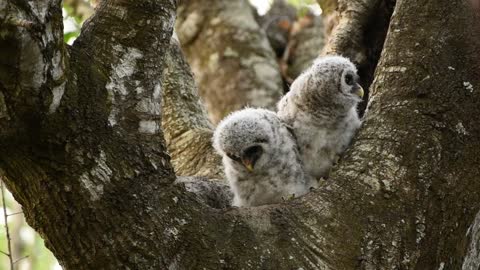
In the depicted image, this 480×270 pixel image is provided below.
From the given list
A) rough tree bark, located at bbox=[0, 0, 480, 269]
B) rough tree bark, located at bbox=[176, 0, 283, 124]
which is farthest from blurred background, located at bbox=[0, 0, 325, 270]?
rough tree bark, located at bbox=[0, 0, 480, 269]

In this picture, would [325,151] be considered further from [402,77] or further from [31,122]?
[31,122]

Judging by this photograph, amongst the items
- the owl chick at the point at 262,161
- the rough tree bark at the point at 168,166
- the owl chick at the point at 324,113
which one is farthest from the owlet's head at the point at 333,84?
the rough tree bark at the point at 168,166

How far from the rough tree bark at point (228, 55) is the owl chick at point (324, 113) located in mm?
2171

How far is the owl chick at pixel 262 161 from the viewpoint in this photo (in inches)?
175

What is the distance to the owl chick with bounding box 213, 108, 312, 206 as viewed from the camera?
4.43 m

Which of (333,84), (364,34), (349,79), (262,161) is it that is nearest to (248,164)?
(262,161)

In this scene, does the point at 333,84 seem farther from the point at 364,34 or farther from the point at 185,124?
the point at 185,124

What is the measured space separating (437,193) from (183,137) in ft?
8.43

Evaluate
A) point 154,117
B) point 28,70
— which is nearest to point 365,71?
point 154,117

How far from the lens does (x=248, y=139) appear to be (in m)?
4.57

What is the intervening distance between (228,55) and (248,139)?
295 centimetres

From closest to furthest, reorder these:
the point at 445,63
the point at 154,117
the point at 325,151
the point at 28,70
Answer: the point at 28,70 → the point at 154,117 → the point at 445,63 → the point at 325,151

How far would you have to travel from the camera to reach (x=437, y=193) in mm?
3373

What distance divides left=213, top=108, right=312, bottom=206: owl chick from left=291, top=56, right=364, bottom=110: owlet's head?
302 millimetres
